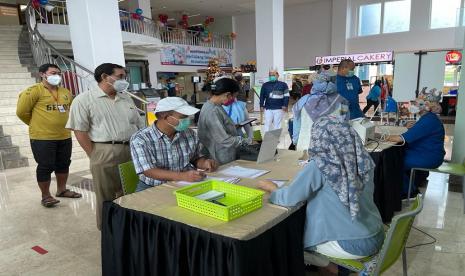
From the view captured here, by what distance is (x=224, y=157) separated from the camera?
2.54 meters

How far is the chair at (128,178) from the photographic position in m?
2.20

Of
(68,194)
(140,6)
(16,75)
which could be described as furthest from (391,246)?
(140,6)

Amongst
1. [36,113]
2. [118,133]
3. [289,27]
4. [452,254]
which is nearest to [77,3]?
[36,113]

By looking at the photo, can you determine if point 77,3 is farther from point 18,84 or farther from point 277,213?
point 277,213

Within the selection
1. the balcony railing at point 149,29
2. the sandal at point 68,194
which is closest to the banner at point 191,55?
the balcony railing at point 149,29

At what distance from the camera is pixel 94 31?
17.0 ft

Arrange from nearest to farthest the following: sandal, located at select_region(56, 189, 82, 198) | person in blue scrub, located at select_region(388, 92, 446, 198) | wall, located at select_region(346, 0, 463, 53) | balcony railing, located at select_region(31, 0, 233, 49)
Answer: person in blue scrub, located at select_region(388, 92, 446, 198)
sandal, located at select_region(56, 189, 82, 198)
balcony railing, located at select_region(31, 0, 233, 49)
wall, located at select_region(346, 0, 463, 53)

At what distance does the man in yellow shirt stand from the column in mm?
7428

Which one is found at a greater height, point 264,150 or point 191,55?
point 191,55

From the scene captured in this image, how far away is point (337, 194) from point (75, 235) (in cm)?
249

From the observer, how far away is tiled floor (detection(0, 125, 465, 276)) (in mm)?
2395

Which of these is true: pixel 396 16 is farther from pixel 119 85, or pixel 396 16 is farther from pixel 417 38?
pixel 119 85

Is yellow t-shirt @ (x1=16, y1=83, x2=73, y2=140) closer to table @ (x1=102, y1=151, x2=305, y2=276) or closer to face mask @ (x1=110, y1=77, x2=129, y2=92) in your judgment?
face mask @ (x1=110, y1=77, x2=129, y2=92)

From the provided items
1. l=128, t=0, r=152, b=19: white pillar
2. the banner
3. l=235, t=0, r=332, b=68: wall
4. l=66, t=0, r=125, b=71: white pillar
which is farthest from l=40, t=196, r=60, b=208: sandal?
l=235, t=0, r=332, b=68: wall
